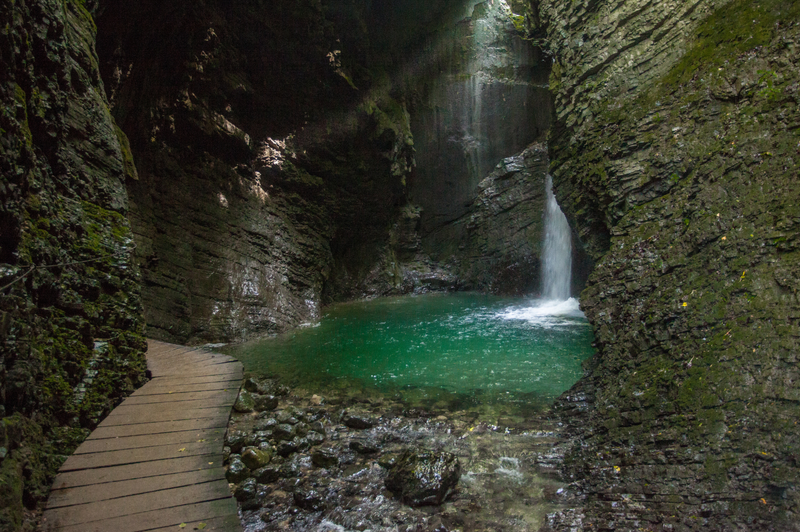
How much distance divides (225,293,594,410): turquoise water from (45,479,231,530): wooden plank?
3814mm

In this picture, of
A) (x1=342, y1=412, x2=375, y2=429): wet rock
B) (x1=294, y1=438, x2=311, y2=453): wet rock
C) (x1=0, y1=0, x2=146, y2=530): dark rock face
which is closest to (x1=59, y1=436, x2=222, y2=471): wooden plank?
(x1=0, y1=0, x2=146, y2=530): dark rock face

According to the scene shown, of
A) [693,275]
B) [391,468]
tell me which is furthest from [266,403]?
[693,275]

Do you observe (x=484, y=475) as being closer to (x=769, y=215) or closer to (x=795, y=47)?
(x=769, y=215)

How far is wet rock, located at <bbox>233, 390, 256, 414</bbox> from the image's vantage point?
17.5ft

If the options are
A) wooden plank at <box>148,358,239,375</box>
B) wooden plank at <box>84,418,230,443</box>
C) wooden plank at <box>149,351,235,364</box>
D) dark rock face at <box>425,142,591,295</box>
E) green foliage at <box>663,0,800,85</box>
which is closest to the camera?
wooden plank at <box>84,418,230,443</box>

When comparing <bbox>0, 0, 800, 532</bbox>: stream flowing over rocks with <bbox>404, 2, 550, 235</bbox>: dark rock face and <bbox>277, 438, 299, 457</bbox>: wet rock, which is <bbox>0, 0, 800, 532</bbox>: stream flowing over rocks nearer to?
<bbox>277, 438, 299, 457</bbox>: wet rock

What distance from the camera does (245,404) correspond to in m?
5.41

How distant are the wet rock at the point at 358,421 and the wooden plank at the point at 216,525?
106 inches

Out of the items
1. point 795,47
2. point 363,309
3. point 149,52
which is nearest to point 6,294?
point 795,47

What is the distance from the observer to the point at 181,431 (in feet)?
11.1

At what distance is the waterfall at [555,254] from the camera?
1517 centimetres

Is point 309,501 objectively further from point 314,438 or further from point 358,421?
point 358,421

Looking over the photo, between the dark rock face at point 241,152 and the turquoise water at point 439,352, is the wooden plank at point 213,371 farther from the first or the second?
the dark rock face at point 241,152

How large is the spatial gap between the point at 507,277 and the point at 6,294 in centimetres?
1775
